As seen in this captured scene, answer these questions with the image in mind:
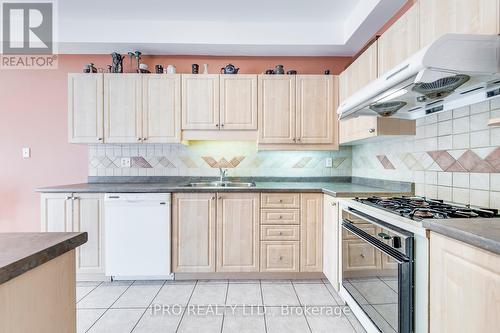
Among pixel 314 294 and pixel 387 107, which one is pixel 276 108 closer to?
pixel 387 107

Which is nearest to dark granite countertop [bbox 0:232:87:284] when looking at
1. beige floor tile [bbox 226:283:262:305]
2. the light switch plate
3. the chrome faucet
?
beige floor tile [bbox 226:283:262:305]

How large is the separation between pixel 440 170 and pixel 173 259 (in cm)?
240

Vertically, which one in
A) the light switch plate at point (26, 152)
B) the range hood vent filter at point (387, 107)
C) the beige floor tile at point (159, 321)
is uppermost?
the range hood vent filter at point (387, 107)

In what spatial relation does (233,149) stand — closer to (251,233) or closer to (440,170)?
(251,233)

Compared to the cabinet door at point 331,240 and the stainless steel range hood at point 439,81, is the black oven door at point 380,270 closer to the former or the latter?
the cabinet door at point 331,240

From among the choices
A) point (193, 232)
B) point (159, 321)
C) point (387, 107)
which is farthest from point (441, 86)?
point (159, 321)

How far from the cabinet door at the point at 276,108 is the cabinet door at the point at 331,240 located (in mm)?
814

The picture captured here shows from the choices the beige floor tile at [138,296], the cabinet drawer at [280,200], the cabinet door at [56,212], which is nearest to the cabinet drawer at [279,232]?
the cabinet drawer at [280,200]

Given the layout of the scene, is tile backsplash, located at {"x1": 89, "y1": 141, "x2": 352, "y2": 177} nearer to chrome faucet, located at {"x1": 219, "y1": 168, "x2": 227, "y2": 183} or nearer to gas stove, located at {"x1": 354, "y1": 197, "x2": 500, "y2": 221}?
chrome faucet, located at {"x1": 219, "y1": 168, "x2": 227, "y2": 183}

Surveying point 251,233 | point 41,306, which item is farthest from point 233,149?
point 41,306

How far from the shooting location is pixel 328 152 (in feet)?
10.5

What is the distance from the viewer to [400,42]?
1771 millimetres

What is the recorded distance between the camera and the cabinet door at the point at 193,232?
258cm

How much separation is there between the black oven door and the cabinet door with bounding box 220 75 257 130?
1.46 m
